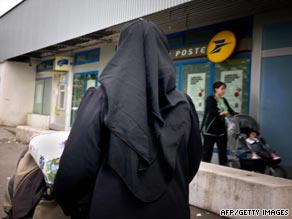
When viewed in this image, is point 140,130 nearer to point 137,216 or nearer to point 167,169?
point 167,169

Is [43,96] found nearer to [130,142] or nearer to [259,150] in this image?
[259,150]

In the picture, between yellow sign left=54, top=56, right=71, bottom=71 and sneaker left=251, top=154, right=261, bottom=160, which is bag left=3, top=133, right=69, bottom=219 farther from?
yellow sign left=54, top=56, right=71, bottom=71

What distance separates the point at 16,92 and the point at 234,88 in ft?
44.3

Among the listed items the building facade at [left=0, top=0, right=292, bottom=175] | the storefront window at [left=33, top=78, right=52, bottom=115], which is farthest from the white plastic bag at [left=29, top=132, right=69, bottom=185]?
the storefront window at [left=33, top=78, right=52, bottom=115]

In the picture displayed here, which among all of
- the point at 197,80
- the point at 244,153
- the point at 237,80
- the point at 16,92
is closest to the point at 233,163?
the point at 244,153

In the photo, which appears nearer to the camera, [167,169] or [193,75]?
[167,169]

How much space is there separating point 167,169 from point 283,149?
5.32m

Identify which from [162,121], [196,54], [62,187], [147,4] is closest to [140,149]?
[162,121]

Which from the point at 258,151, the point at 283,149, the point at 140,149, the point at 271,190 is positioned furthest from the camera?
the point at 283,149

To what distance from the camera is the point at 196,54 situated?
827 centimetres

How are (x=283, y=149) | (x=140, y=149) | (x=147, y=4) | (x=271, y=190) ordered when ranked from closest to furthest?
1. (x=140, y=149)
2. (x=271, y=190)
3. (x=283, y=149)
4. (x=147, y=4)

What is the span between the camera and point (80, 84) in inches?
537

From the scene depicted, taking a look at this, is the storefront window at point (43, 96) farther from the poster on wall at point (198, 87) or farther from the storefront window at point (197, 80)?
the poster on wall at point (198, 87)

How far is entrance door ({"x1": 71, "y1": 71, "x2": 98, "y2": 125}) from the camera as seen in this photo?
42.0 feet
